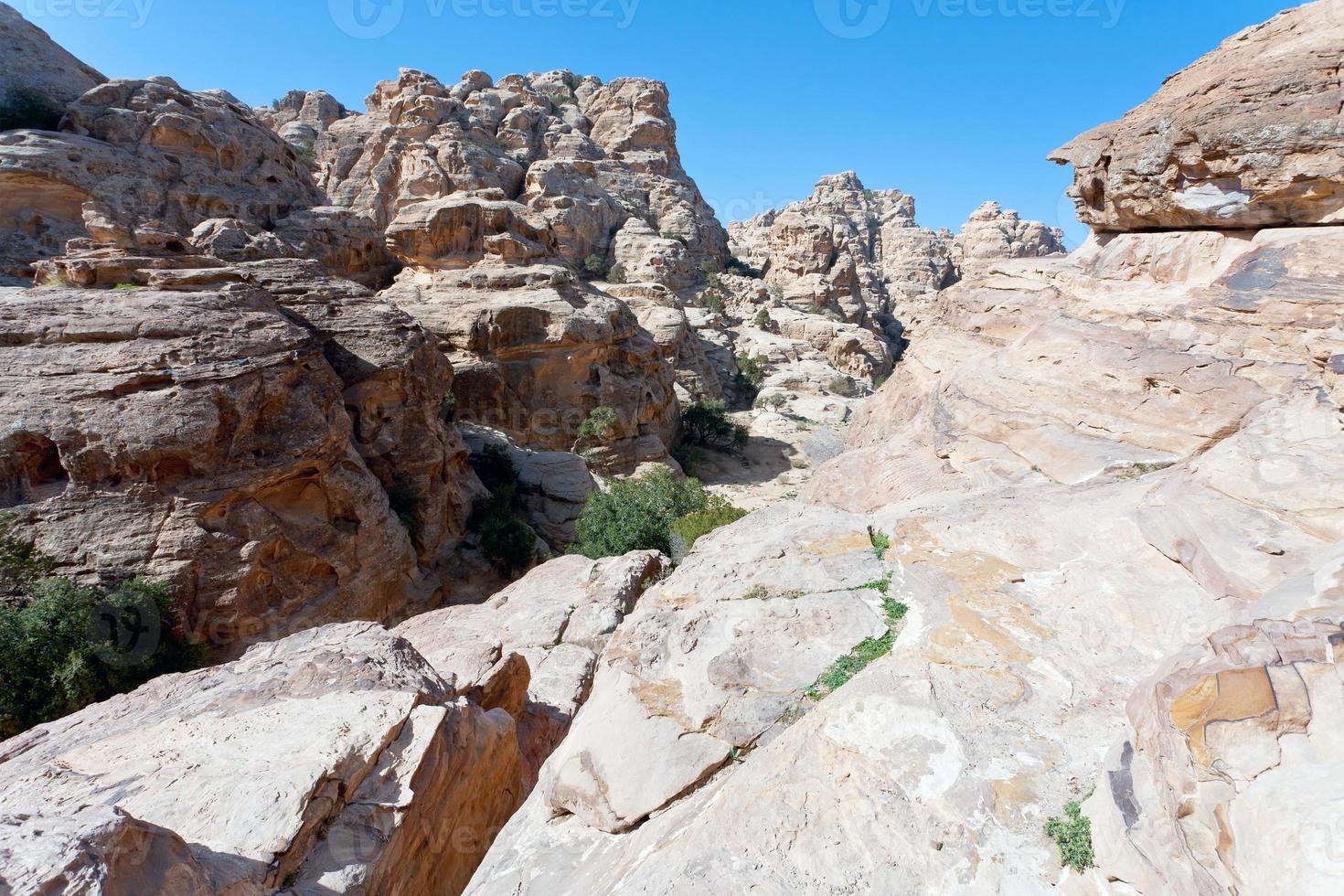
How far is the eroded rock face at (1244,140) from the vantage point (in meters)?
7.30

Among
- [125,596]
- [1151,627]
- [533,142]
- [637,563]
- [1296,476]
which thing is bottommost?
[125,596]

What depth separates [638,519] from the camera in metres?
16.1

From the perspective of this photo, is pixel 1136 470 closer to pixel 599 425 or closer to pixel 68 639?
pixel 68 639

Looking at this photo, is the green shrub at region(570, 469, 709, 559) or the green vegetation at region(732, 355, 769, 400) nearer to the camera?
the green shrub at region(570, 469, 709, 559)

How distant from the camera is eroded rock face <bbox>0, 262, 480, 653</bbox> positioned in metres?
11.3

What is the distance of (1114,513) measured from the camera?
6.46 meters

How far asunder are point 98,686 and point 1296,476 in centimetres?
1714

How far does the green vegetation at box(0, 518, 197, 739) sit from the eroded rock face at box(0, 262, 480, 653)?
1.26 feet

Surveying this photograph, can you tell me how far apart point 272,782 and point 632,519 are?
37.1 ft

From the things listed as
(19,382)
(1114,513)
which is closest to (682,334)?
(19,382)

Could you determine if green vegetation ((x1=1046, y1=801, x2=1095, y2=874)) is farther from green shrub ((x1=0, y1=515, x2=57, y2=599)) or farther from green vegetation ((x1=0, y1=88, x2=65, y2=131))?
green vegetation ((x1=0, y1=88, x2=65, y2=131))

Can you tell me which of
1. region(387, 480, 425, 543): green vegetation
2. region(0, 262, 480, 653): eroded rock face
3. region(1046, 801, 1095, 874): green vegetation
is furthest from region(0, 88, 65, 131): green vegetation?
region(1046, 801, 1095, 874): green vegetation

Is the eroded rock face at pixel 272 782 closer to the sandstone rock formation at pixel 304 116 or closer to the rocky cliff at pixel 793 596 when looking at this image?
the rocky cliff at pixel 793 596

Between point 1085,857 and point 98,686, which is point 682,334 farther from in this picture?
point 1085,857
